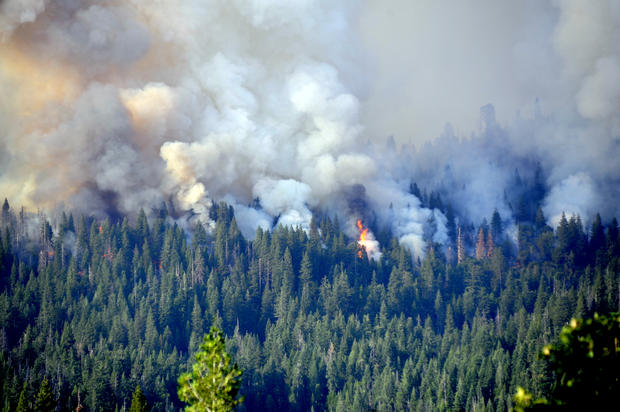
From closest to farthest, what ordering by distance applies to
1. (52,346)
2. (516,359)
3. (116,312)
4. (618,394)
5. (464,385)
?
(618,394), (464,385), (516,359), (52,346), (116,312)

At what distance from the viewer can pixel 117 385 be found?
14762 cm

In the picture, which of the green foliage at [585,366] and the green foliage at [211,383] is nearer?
the green foliage at [585,366]

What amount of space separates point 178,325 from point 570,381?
169256 millimetres

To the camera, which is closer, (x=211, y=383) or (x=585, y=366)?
(x=585, y=366)

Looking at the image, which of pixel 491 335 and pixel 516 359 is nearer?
pixel 516 359

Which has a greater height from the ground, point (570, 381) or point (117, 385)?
point (117, 385)

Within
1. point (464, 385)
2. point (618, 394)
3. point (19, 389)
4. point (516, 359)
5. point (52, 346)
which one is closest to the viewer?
point (618, 394)

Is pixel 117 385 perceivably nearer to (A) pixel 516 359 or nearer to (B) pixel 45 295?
(B) pixel 45 295

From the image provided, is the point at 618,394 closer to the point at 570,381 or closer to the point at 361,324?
the point at 570,381

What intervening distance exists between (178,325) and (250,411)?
4853 cm

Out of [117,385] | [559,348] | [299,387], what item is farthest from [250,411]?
[559,348]

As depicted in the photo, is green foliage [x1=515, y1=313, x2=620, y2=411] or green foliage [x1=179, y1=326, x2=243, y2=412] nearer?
green foliage [x1=515, y1=313, x2=620, y2=411]

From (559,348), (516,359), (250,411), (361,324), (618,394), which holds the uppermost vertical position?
(361,324)

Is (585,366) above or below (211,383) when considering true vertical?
below
